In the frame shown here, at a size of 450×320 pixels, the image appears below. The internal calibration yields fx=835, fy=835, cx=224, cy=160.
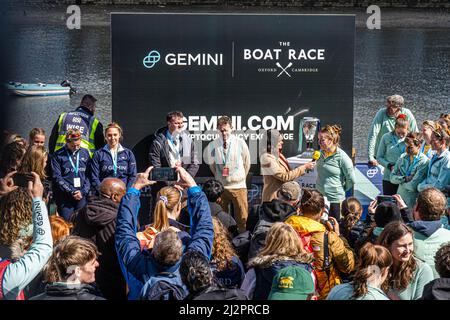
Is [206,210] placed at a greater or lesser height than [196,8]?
lesser

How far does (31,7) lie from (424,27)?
17.1ft

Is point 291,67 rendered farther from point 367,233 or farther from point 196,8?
point 196,8

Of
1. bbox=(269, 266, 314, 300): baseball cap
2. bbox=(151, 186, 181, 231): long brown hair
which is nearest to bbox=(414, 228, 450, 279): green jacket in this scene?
bbox=(269, 266, 314, 300): baseball cap

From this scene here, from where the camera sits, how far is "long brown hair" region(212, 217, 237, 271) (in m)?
4.66

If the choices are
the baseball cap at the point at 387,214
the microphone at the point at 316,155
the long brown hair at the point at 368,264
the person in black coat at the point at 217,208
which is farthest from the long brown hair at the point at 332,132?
the long brown hair at the point at 368,264

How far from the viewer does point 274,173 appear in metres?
7.11

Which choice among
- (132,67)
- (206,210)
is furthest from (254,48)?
(206,210)

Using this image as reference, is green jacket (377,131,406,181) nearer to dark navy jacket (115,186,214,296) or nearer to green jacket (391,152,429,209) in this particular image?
green jacket (391,152,429,209)

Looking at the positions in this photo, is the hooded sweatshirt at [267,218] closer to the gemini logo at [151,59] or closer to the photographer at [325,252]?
the photographer at [325,252]

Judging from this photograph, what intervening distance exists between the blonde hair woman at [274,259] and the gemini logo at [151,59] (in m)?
3.54

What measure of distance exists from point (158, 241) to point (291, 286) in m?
0.67

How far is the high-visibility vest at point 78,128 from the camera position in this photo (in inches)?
287

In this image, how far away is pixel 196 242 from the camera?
429cm

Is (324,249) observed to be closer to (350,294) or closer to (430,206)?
(430,206)
